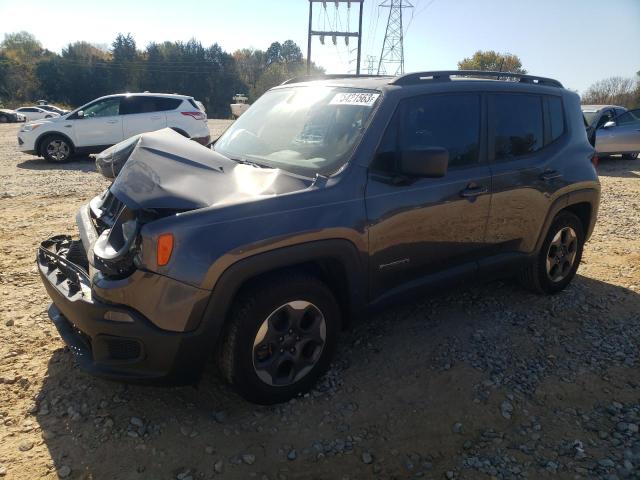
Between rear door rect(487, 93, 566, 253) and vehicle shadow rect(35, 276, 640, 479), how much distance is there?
0.74 metres

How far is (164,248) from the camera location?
2260mm

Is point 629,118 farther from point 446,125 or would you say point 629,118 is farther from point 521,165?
point 446,125

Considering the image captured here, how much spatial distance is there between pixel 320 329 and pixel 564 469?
1.44 metres

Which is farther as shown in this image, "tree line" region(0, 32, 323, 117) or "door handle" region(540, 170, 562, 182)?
"tree line" region(0, 32, 323, 117)

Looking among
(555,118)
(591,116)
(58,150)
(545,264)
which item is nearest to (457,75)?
(555,118)

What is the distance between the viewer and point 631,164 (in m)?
12.7

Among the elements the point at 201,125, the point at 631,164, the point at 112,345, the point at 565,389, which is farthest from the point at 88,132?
the point at 631,164

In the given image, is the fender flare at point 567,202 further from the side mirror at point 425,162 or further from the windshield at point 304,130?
the windshield at point 304,130

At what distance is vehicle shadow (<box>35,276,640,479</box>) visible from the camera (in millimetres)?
2441

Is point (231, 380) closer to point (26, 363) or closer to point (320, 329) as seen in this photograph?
point (320, 329)

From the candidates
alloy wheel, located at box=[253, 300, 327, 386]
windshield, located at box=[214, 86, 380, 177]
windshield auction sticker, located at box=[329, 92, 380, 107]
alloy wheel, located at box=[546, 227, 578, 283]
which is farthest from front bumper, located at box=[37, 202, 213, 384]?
alloy wheel, located at box=[546, 227, 578, 283]

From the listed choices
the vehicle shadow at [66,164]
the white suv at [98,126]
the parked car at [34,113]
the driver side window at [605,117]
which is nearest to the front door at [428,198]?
the white suv at [98,126]

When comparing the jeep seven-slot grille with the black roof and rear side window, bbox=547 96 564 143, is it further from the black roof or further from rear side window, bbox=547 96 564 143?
rear side window, bbox=547 96 564 143

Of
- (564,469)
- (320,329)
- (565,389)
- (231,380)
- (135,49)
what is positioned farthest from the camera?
(135,49)
